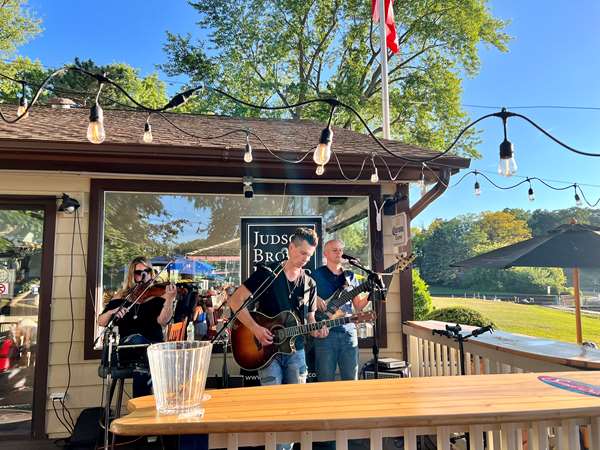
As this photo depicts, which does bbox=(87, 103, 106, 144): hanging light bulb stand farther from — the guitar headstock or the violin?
the guitar headstock

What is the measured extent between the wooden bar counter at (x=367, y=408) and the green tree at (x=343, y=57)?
13.5 meters

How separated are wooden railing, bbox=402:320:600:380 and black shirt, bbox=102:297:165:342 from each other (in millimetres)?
2415

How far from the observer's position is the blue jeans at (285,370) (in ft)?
8.44

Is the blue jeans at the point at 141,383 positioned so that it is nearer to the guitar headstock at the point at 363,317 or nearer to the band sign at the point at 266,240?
the band sign at the point at 266,240

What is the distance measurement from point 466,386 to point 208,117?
5.87 meters

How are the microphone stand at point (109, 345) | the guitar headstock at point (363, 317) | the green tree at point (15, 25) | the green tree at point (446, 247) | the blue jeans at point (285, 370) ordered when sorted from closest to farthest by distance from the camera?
1. the blue jeans at point (285, 370)
2. the microphone stand at point (109, 345)
3. the guitar headstock at point (363, 317)
4. the green tree at point (15, 25)
5. the green tree at point (446, 247)

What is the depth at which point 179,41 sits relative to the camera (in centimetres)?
1605

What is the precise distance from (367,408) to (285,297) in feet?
5.35

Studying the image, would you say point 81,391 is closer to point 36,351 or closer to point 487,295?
point 36,351

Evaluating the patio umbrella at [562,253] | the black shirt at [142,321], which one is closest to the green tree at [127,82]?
the black shirt at [142,321]

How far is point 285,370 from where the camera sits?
265cm

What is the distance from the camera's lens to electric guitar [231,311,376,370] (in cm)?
281

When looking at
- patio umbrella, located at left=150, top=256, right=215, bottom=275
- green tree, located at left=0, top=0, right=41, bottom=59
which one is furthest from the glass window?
green tree, located at left=0, top=0, right=41, bottom=59

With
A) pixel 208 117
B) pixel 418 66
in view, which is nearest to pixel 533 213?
pixel 418 66
